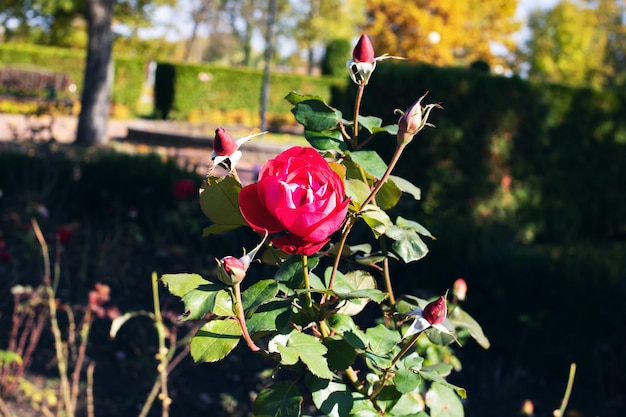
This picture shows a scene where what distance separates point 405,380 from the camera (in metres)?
0.99

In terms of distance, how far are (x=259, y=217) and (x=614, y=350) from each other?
3.01 meters

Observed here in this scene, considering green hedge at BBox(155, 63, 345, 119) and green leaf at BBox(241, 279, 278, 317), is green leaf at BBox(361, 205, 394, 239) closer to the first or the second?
green leaf at BBox(241, 279, 278, 317)

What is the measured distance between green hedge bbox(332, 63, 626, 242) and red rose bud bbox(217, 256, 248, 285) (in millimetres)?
5060

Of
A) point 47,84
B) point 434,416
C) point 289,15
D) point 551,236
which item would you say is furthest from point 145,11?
point 434,416

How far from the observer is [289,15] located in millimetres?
36000

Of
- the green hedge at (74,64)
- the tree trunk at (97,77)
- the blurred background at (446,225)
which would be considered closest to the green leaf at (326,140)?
the blurred background at (446,225)

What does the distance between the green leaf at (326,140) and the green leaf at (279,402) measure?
34 centimetres

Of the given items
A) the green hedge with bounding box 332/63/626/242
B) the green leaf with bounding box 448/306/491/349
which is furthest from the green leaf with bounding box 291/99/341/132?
the green hedge with bounding box 332/63/626/242

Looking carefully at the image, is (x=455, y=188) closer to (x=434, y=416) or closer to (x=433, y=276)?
(x=433, y=276)

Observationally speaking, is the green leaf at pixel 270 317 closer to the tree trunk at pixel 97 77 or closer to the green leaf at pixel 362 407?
the green leaf at pixel 362 407

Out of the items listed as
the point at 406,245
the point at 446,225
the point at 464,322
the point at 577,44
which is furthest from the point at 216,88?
the point at 577,44

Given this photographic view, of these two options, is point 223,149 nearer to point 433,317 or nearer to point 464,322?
point 433,317

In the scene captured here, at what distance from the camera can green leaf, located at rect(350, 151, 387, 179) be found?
1012mm

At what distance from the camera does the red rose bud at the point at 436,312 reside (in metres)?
0.87
